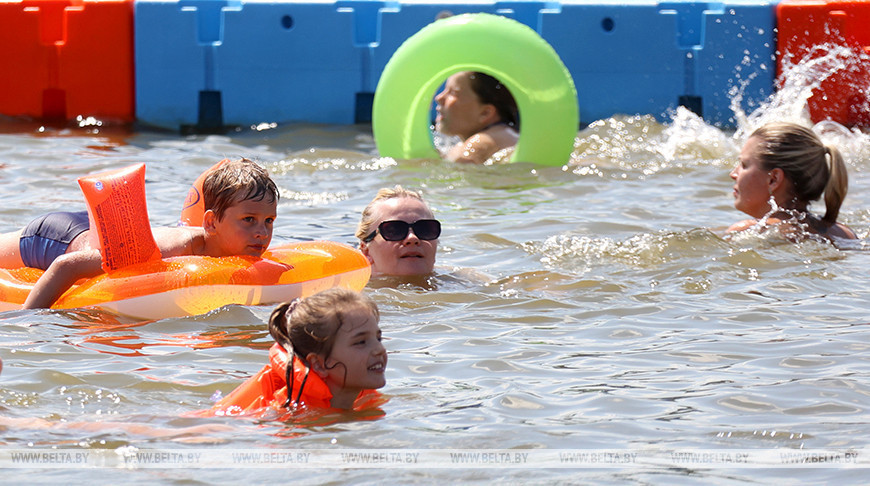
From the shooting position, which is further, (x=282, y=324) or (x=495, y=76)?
(x=495, y=76)

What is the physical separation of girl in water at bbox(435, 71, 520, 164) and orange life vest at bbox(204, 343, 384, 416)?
512 cm

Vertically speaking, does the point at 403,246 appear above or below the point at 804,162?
below

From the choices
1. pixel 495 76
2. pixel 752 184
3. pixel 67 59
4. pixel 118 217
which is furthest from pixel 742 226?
pixel 67 59

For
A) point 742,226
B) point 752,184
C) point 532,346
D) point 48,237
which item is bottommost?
point 532,346

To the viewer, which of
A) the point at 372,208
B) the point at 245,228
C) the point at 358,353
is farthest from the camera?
the point at 372,208

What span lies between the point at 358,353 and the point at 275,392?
293 mm

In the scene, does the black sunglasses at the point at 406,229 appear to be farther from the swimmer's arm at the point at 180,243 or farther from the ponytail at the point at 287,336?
the ponytail at the point at 287,336

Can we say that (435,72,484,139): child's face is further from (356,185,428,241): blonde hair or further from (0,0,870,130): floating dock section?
(356,185,428,241): blonde hair

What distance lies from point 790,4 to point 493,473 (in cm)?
790

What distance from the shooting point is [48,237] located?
208 inches

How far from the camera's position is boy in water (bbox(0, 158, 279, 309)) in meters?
4.83

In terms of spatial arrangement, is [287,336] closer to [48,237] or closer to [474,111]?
[48,237]

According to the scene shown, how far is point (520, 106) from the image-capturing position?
27.3 ft

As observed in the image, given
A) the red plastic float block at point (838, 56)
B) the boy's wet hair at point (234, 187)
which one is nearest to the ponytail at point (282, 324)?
the boy's wet hair at point (234, 187)
